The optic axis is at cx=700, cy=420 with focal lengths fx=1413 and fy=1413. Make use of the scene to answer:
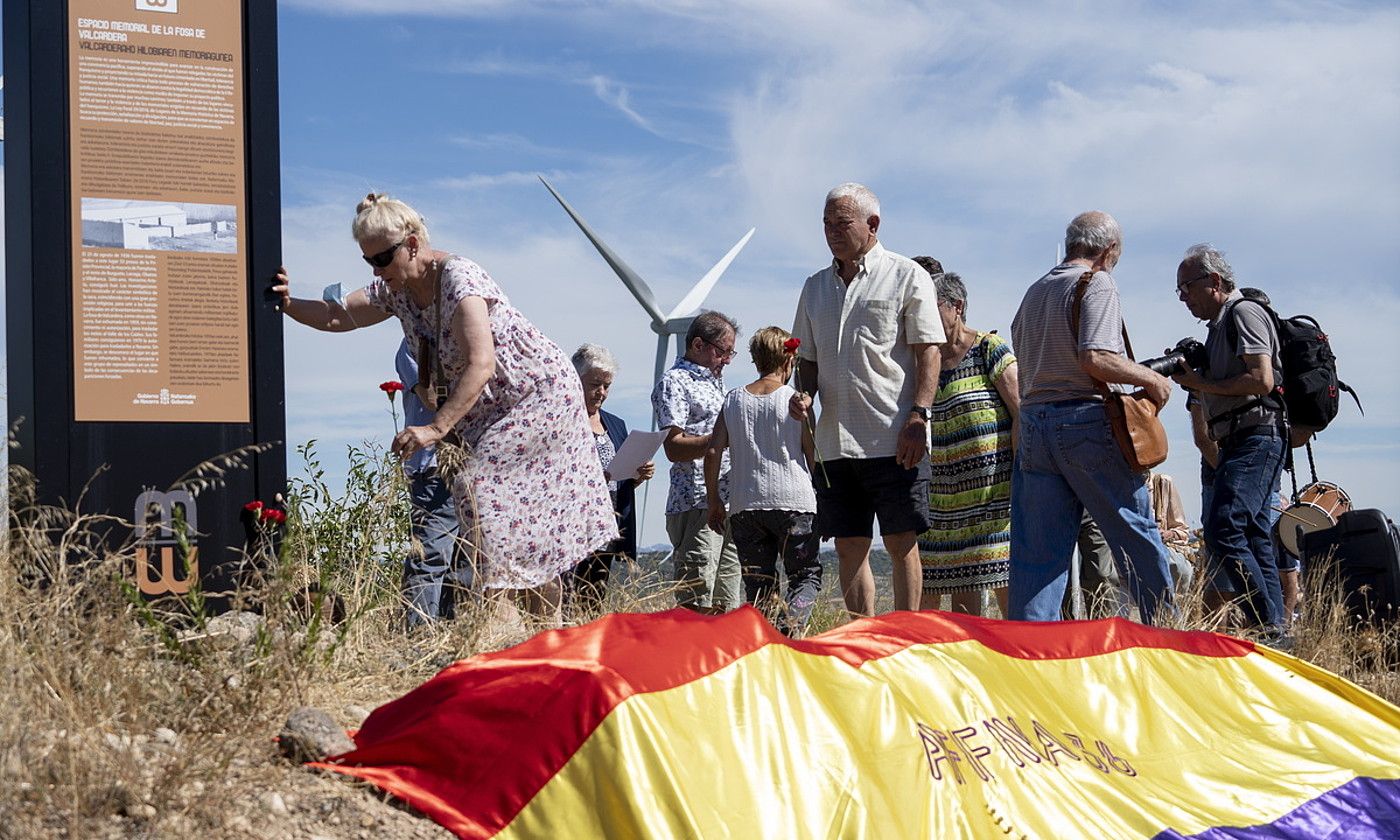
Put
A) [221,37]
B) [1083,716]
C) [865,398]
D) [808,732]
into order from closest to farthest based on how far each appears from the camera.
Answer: [808,732] < [1083,716] < [865,398] < [221,37]

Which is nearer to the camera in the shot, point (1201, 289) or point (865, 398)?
point (865, 398)

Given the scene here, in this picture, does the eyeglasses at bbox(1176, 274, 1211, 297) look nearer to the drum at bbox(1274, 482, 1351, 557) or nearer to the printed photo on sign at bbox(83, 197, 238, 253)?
the drum at bbox(1274, 482, 1351, 557)

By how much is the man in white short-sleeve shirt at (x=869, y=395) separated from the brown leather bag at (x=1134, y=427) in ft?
2.18

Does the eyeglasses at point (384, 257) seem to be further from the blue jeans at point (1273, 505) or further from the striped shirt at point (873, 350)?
the blue jeans at point (1273, 505)

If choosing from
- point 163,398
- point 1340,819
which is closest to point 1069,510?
point 1340,819

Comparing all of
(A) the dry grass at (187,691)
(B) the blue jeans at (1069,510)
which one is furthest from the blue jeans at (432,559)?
(B) the blue jeans at (1069,510)

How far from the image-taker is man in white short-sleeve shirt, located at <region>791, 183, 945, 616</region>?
5.42m

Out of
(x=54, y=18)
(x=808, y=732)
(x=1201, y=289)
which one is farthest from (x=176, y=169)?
(x=1201, y=289)

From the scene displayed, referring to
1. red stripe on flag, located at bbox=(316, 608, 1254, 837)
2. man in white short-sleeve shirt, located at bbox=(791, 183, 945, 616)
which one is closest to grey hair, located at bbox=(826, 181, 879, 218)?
man in white short-sleeve shirt, located at bbox=(791, 183, 945, 616)

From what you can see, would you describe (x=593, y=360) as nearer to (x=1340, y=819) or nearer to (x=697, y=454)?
(x=697, y=454)

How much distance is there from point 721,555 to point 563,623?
2.30 meters

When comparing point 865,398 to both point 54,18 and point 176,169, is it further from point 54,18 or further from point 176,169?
point 54,18

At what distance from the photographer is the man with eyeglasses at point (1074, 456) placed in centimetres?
502

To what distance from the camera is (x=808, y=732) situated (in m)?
3.12
